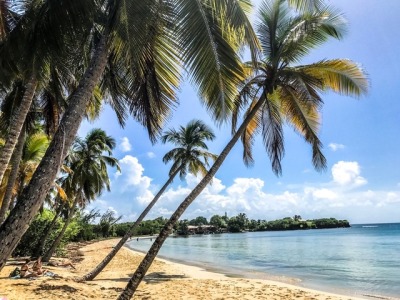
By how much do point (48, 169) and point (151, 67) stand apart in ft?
9.53

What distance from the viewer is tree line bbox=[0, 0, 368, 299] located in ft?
14.9

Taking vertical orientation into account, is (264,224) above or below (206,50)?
above

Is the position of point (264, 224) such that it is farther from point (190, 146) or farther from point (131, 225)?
point (190, 146)

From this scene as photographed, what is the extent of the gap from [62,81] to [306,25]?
6.31 m

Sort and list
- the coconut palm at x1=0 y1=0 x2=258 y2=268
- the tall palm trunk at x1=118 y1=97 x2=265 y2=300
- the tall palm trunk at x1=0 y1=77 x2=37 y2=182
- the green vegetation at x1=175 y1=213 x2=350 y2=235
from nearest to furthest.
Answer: the coconut palm at x1=0 y1=0 x2=258 y2=268, the tall palm trunk at x1=0 y1=77 x2=37 y2=182, the tall palm trunk at x1=118 y1=97 x2=265 y2=300, the green vegetation at x1=175 y1=213 x2=350 y2=235

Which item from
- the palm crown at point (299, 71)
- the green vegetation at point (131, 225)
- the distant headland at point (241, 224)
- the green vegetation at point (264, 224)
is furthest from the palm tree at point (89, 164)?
the green vegetation at point (264, 224)

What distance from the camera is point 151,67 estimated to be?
6.00 metres

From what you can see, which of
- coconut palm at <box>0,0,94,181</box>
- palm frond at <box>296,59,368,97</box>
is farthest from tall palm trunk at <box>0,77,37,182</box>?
palm frond at <box>296,59,368,97</box>

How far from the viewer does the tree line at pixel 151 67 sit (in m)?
4.54

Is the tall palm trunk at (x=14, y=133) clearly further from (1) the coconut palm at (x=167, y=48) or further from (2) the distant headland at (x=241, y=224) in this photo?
(2) the distant headland at (x=241, y=224)

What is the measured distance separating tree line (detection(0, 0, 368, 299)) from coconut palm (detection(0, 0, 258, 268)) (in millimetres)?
15

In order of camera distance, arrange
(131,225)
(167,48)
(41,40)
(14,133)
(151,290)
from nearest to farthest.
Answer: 1. (41,40)
2. (14,133)
3. (167,48)
4. (151,290)
5. (131,225)

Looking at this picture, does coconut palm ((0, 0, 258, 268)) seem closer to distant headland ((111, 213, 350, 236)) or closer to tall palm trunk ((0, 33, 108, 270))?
tall palm trunk ((0, 33, 108, 270))

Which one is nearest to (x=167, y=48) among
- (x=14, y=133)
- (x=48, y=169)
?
(x=14, y=133)
